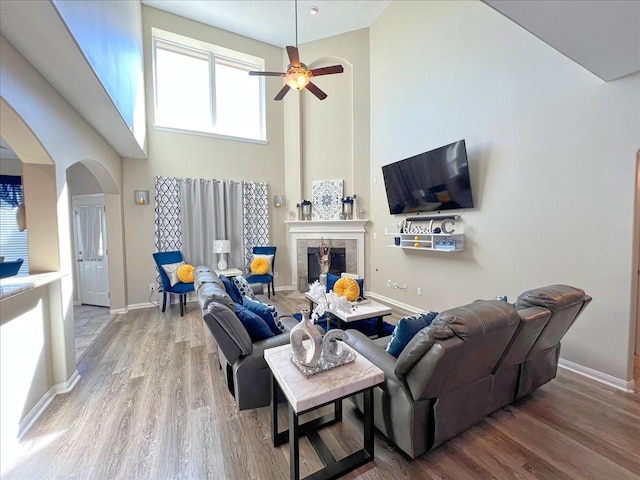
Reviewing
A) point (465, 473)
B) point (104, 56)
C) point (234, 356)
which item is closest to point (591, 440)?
point (465, 473)

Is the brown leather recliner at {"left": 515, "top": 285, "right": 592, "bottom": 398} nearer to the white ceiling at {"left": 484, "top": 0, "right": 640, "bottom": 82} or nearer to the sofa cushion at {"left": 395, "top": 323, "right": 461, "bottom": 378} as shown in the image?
the sofa cushion at {"left": 395, "top": 323, "right": 461, "bottom": 378}

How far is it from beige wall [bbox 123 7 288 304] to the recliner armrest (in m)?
4.19

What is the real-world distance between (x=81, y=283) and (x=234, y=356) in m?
4.85

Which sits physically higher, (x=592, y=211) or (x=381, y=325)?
(x=592, y=211)

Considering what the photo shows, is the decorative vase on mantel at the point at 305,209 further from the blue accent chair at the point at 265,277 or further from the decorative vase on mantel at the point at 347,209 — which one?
the blue accent chair at the point at 265,277

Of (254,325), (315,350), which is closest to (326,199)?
(254,325)

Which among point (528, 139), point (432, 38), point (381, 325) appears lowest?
point (381, 325)

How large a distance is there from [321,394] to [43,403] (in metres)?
2.41

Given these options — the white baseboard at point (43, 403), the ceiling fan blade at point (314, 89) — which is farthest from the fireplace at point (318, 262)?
the white baseboard at point (43, 403)

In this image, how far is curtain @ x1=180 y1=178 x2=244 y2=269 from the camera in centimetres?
520

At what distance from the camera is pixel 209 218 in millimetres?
5355

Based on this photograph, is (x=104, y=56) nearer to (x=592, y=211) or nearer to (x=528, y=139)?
(x=528, y=139)

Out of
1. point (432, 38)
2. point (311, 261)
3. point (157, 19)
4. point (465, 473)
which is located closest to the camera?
point (465, 473)

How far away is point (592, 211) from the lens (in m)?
2.51
